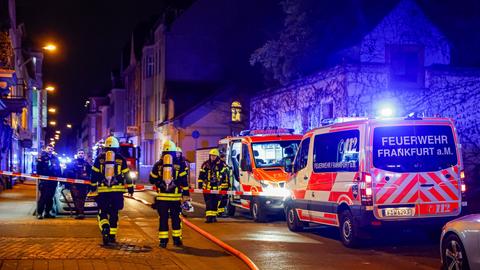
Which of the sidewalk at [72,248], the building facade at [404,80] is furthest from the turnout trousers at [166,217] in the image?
the building facade at [404,80]

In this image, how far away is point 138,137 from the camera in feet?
194

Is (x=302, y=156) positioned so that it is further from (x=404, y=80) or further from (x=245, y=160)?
(x=404, y=80)

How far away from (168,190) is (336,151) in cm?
327

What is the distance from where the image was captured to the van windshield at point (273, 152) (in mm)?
18109

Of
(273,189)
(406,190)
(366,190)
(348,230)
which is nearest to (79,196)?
(273,189)

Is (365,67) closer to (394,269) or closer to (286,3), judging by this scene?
(286,3)

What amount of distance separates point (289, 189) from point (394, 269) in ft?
18.5

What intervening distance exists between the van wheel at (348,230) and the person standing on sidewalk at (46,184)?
7689 millimetres

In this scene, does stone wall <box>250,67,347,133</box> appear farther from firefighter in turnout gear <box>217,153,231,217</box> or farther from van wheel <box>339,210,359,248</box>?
van wheel <box>339,210,359,248</box>

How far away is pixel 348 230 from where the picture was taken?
12.2 meters

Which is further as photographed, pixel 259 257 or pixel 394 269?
pixel 259 257

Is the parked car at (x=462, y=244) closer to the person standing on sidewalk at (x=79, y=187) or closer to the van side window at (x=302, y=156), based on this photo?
the van side window at (x=302, y=156)

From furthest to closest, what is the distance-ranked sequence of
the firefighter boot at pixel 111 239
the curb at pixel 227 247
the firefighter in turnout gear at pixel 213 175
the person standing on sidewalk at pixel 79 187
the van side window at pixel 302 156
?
1. the firefighter in turnout gear at pixel 213 175
2. the person standing on sidewalk at pixel 79 187
3. the van side window at pixel 302 156
4. the firefighter boot at pixel 111 239
5. the curb at pixel 227 247

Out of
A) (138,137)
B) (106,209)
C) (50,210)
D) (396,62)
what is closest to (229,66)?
(138,137)
